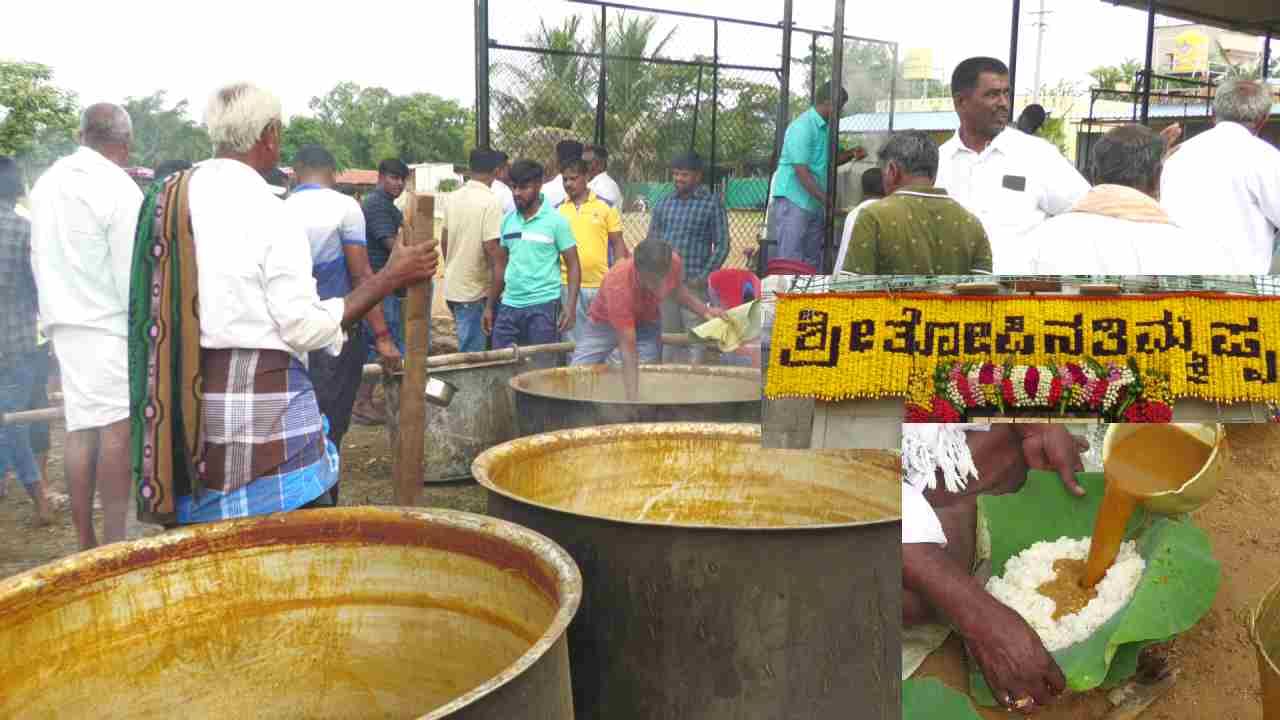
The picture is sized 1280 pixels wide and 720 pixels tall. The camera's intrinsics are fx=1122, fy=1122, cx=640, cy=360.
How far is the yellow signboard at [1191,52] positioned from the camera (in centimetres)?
2736

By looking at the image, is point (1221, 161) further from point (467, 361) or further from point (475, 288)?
point (475, 288)

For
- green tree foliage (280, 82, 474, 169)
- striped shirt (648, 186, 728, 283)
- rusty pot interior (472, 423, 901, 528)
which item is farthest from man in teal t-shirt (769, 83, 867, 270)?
green tree foliage (280, 82, 474, 169)

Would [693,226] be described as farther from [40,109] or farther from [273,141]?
[40,109]

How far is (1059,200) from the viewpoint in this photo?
451 cm

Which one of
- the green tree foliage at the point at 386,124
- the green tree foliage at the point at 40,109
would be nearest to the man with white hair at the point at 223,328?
the green tree foliage at the point at 40,109

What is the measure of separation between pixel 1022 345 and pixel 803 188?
5903 mm

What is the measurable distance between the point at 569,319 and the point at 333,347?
4.54 m

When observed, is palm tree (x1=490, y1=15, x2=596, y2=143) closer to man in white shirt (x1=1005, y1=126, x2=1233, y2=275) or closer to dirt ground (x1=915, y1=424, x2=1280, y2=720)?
man in white shirt (x1=1005, y1=126, x2=1233, y2=275)

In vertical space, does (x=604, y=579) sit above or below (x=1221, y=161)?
below

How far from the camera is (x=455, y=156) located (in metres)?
45.7

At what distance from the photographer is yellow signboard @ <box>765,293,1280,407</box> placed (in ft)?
6.36

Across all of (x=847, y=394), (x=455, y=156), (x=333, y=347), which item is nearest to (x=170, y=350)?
(x=333, y=347)

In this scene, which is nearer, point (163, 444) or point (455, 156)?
point (163, 444)

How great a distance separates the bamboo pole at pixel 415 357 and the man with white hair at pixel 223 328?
315 mm
